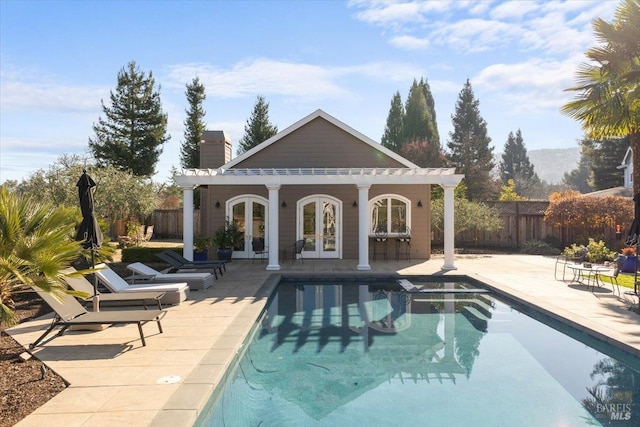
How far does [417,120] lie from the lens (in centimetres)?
4331

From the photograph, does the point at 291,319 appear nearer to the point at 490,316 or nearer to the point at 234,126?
the point at 490,316

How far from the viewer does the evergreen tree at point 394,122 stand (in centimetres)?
4522

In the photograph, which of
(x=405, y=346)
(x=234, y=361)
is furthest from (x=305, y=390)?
(x=405, y=346)

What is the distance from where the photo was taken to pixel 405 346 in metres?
6.89

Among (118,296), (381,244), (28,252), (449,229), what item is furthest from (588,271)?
(28,252)

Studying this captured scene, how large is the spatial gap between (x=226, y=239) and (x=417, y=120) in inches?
1279

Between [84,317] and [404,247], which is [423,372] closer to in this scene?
[84,317]

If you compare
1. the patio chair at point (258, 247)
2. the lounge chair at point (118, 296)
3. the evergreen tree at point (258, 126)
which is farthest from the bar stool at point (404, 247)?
the evergreen tree at point (258, 126)

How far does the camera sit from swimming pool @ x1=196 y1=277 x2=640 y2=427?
4609mm

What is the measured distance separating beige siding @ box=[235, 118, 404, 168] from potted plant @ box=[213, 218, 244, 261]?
256cm

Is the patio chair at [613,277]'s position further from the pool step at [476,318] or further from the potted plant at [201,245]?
the potted plant at [201,245]

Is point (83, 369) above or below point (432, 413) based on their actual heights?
above

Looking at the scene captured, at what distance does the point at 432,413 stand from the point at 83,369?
4.04 m

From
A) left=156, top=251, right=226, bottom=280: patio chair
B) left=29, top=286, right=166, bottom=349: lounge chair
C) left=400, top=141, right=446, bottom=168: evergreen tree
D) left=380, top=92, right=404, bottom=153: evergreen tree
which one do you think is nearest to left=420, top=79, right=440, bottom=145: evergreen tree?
left=380, top=92, right=404, bottom=153: evergreen tree
